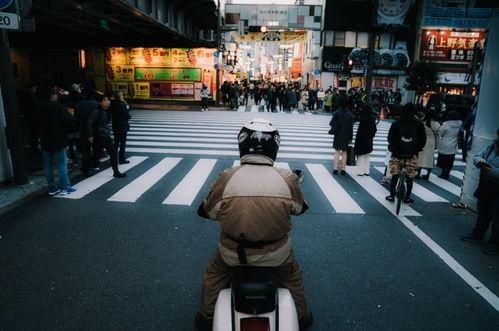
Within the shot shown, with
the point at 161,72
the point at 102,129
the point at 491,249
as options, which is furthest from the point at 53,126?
the point at 161,72

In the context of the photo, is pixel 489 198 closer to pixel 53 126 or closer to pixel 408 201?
pixel 408 201

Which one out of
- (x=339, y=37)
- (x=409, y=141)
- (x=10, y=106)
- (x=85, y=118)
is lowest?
(x=409, y=141)

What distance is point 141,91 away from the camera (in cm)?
2855

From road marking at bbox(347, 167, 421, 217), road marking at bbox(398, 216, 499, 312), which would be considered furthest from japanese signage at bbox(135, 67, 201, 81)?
road marking at bbox(398, 216, 499, 312)

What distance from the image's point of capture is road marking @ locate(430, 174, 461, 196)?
8.46 metres

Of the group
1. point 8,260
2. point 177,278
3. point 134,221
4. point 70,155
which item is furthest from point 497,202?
point 70,155

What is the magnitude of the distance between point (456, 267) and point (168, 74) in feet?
85.8

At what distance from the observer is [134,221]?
19.4 ft

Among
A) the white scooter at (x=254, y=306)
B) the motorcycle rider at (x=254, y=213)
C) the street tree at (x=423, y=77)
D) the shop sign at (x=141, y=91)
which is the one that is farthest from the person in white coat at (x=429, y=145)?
the shop sign at (x=141, y=91)

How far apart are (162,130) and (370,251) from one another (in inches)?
501

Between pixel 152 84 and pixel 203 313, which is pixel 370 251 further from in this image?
pixel 152 84

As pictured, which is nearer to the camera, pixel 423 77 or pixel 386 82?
pixel 423 77

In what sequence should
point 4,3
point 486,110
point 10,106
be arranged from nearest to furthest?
point 4,3, point 486,110, point 10,106

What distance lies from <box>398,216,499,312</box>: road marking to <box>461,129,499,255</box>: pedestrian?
59cm
